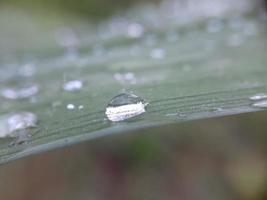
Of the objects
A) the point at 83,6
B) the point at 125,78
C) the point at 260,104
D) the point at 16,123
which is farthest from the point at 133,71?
the point at 83,6

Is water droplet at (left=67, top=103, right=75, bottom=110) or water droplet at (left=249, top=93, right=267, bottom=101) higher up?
water droplet at (left=67, top=103, right=75, bottom=110)

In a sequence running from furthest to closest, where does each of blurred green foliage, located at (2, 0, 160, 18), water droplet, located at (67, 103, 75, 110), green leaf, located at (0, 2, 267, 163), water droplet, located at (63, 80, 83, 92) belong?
blurred green foliage, located at (2, 0, 160, 18) → water droplet, located at (63, 80, 83, 92) → water droplet, located at (67, 103, 75, 110) → green leaf, located at (0, 2, 267, 163)

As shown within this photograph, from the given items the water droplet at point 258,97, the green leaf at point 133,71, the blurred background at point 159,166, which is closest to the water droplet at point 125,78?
the green leaf at point 133,71

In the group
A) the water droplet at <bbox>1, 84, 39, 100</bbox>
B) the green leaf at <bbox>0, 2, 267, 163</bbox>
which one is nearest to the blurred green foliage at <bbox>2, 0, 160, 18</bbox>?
the green leaf at <bbox>0, 2, 267, 163</bbox>

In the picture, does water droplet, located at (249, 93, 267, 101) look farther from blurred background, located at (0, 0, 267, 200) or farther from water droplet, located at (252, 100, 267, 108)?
blurred background, located at (0, 0, 267, 200)

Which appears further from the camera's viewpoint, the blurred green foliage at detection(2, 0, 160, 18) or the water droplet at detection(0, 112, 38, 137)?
the blurred green foliage at detection(2, 0, 160, 18)

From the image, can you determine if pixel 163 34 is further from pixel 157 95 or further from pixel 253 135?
pixel 157 95

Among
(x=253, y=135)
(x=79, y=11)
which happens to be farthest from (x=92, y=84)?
(x=79, y=11)
